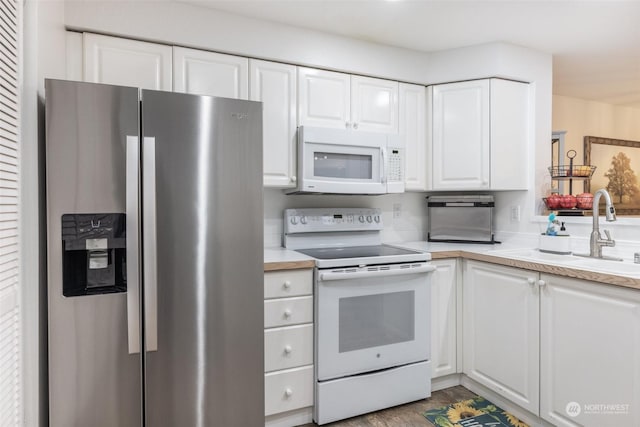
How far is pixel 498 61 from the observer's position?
257 cm

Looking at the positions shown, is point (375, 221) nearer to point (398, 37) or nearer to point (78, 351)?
point (398, 37)

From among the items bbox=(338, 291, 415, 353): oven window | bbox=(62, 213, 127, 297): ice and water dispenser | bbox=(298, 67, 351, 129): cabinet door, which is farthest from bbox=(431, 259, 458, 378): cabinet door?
bbox=(62, 213, 127, 297): ice and water dispenser

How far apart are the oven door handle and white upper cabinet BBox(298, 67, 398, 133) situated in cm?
103

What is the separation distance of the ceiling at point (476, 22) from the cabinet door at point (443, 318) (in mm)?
1511

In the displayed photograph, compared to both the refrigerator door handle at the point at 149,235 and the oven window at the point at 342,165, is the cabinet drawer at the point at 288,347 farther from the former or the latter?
the oven window at the point at 342,165

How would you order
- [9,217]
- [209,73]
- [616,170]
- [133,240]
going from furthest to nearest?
[616,170] < [209,73] < [133,240] < [9,217]

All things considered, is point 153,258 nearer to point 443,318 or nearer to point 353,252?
point 353,252

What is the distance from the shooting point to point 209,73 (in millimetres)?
A: 2205

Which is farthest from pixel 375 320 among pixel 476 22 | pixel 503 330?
pixel 476 22

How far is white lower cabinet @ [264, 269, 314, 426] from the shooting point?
1.95 meters

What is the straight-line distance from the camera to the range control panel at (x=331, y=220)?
2.55m

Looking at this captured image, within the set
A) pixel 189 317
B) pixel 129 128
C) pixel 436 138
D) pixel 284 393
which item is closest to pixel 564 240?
pixel 436 138

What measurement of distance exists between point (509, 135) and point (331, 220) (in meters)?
1.42

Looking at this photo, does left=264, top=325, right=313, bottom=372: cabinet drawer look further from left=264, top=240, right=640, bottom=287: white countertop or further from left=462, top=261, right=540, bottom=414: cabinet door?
left=462, top=261, right=540, bottom=414: cabinet door
